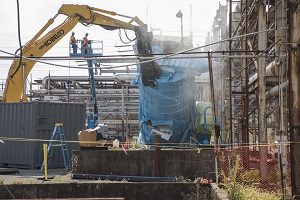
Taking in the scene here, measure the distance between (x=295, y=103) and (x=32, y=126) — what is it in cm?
1050

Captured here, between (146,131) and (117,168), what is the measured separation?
8.25 meters

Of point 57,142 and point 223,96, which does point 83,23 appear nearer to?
point 57,142

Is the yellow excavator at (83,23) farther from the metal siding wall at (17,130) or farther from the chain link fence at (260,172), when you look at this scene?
the chain link fence at (260,172)

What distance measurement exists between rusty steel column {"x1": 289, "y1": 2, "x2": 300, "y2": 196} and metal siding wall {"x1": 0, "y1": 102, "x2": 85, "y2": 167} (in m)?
9.76

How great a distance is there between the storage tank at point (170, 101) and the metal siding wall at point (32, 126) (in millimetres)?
5390

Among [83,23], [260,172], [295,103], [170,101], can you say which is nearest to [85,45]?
[83,23]

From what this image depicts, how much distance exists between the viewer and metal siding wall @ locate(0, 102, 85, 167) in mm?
14390

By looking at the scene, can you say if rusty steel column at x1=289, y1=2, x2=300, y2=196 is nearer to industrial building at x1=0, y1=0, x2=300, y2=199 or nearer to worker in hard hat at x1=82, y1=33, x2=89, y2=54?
industrial building at x1=0, y1=0, x2=300, y2=199

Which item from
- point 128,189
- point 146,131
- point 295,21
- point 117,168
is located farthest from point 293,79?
point 146,131

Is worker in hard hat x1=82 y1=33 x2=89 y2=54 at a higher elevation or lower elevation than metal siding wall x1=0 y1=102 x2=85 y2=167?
higher

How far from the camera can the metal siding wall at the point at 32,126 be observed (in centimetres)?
1439

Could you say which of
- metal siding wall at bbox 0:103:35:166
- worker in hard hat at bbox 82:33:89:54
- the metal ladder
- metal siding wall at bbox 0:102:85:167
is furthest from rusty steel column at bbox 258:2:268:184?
worker in hard hat at bbox 82:33:89:54

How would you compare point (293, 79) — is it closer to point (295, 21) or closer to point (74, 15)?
point (295, 21)

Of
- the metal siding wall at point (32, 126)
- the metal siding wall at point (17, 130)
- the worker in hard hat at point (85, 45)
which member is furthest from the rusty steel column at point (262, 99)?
the worker in hard hat at point (85, 45)
